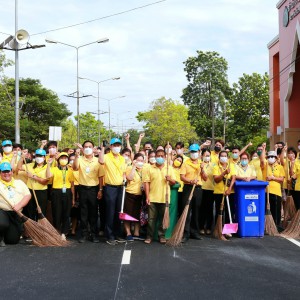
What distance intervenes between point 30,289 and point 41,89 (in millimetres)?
43334

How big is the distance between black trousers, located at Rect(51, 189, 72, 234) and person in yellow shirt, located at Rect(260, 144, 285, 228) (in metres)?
3.99

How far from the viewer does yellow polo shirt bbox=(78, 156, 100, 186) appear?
8508mm

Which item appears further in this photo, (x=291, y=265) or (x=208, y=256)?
(x=208, y=256)

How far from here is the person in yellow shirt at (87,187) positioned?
27.9 feet

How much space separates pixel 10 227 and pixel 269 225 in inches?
191

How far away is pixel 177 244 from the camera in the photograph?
8.17 metres

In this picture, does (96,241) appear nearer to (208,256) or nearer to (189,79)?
(208,256)

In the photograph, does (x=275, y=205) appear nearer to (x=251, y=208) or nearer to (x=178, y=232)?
(x=251, y=208)

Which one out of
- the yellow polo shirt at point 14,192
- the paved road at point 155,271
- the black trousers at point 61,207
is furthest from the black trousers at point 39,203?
the paved road at point 155,271

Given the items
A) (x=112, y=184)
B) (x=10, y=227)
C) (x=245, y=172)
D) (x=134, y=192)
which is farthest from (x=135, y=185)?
(x=10, y=227)

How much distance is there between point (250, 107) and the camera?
4728 centimetres

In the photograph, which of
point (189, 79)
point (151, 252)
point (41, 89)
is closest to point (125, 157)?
point (151, 252)

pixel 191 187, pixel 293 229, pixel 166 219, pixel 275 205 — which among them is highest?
pixel 191 187

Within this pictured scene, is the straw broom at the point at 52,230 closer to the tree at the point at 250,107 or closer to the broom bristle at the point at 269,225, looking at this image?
the broom bristle at the point at 269,225
